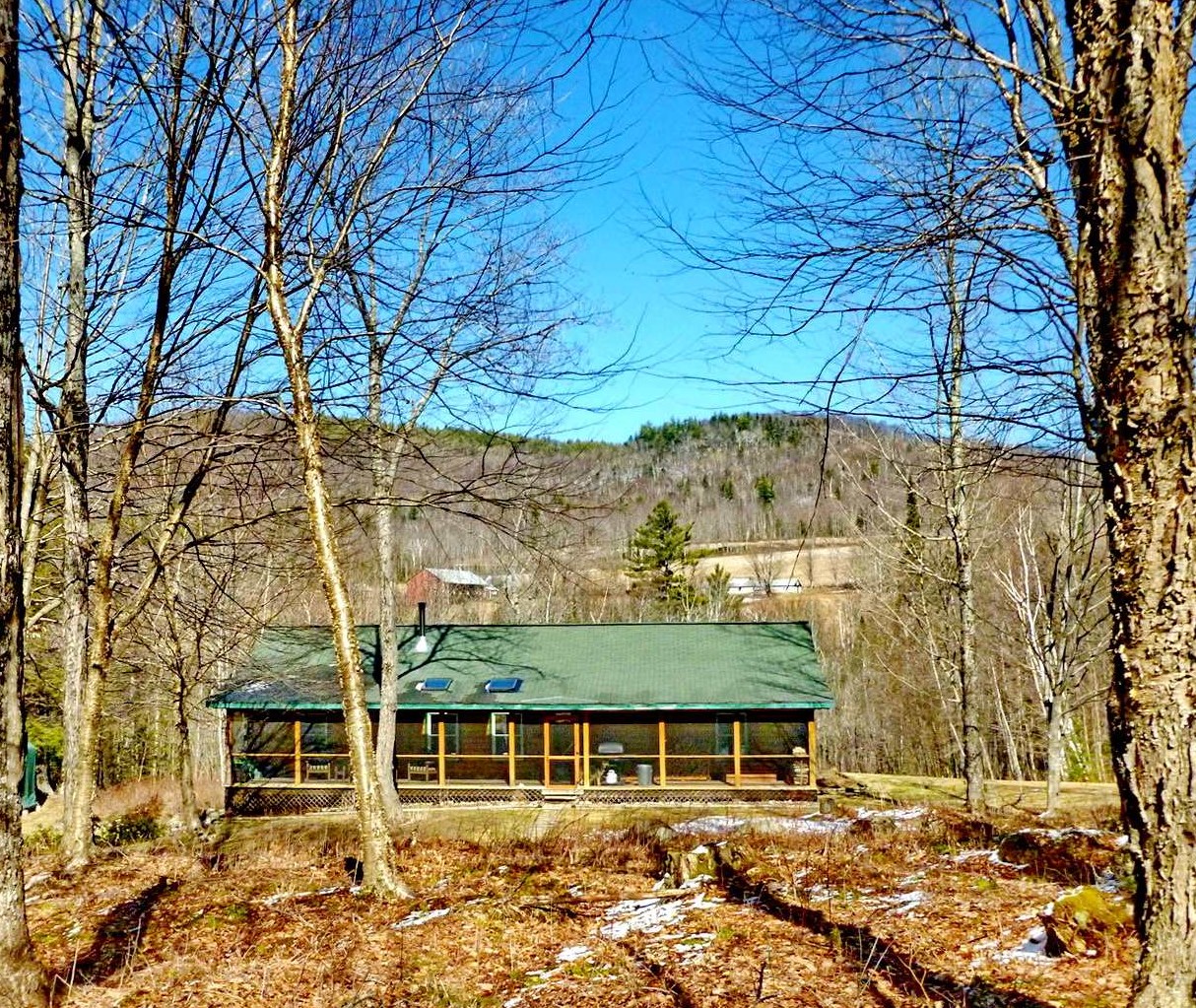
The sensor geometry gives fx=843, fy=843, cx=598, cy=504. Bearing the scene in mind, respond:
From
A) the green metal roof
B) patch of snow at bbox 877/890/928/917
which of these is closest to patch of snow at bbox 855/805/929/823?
the green metal roof

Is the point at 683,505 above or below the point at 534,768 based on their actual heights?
above

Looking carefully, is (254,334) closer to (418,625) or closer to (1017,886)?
(1017,886)

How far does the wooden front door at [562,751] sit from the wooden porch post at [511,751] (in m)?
0.77

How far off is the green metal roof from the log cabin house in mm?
43

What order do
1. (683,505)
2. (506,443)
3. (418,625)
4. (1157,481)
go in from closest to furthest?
(1157,481)
(506,443)
(418,625)
(683,505)

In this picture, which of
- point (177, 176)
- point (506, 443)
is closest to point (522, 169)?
point (506, 443)

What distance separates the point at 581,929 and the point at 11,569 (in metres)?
3.98

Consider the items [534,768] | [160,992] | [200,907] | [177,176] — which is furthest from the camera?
[534,768]

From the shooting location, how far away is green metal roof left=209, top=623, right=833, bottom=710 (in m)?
18.6

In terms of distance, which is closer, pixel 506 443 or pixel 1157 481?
pixel 1157 481

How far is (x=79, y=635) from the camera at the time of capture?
10211 millimetres

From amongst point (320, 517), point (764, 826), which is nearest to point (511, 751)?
point (764, 826)

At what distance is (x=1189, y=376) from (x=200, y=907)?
6.67 meters

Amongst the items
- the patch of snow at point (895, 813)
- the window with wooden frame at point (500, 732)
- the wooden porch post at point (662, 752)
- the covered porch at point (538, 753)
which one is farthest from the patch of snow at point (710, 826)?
the window with wooden frame at point (500, 732)
